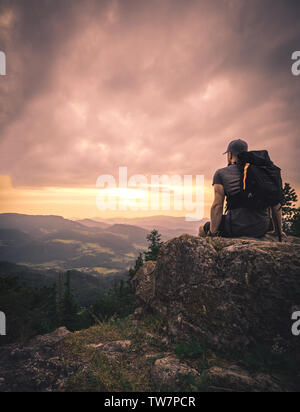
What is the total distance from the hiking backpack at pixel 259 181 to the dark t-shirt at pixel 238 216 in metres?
0.26

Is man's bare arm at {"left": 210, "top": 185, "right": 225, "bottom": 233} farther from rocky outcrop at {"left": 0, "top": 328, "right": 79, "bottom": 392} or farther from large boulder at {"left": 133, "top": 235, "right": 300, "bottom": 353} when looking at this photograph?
rocky outcrop at {"left": 0, "top": 328, "right": 79, "bottom": 392}

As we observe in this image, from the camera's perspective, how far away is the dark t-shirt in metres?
5.46

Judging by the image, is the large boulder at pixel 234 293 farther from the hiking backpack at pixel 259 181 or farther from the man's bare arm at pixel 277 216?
the hiking backpack at pixel 259 181

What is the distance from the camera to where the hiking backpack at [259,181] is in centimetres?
495

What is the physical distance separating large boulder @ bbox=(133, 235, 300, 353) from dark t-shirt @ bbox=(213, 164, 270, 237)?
1.41 ft

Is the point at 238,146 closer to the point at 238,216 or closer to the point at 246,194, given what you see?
the point at 246,194

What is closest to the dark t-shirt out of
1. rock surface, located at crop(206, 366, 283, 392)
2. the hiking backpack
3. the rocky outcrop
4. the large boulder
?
the hiking backpack

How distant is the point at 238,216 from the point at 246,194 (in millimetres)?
743

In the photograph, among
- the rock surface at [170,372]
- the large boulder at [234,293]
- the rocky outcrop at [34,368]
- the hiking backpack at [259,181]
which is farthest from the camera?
the hiking backpack at [259,181]

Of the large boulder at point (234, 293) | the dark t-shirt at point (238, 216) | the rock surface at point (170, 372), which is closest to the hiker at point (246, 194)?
the dark t-shirt at point (238, 216)

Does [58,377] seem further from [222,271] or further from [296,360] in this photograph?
[296,360]

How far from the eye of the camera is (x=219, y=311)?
15.5ft

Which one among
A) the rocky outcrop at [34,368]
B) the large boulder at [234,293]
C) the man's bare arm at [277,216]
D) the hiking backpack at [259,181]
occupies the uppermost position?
the hiking backpack at [259,181]

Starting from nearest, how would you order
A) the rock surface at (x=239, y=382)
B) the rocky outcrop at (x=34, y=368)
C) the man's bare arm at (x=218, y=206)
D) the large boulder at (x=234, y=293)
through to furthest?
the rock surface at (x=239, y=382) → the rocky outcrop at (x=34, y=368) → the large boulder at (x=234, y=293) → the man's bare arm at (x=218, y=206)
